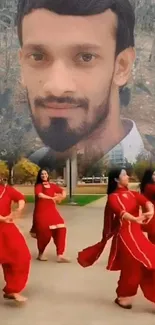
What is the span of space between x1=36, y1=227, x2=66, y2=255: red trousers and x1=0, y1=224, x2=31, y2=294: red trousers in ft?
3.36

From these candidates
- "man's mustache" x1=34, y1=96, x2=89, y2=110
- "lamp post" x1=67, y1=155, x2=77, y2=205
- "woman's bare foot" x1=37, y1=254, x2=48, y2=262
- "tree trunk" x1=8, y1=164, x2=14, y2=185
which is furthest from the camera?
"man's mustache" x1=34, y1=96, x2=89, y2=110

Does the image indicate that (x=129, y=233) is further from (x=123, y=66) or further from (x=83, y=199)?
(x=123, y=66)

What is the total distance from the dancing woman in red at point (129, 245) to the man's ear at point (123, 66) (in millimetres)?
4257

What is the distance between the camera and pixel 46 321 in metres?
2.70

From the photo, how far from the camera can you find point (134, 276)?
8.94 ft

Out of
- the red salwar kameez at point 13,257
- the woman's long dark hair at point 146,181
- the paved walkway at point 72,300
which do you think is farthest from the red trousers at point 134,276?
the woman's long dark hair at point 146,181

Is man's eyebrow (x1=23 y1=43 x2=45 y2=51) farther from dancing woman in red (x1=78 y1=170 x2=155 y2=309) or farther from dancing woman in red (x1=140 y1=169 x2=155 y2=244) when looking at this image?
dancing woman in red (x1=78 y1=170 x2=155 y2=309)

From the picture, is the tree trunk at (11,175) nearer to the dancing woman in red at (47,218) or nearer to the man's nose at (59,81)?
the man's nose at (59,81)

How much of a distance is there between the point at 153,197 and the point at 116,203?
0.95 m

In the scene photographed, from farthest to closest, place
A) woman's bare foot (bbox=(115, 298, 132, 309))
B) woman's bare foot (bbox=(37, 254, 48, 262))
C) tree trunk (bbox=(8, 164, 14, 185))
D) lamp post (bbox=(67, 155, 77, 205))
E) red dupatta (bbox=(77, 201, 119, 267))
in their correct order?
lamp post (bbox=(67, 155, 77, 205))
tree trunk (bbox=(8, 164, 14, 185))
woman's bare foot (bbox=(37, 254, 48, 262))
red dupatta (bbox=(77, 201, 119, 267))
woman's bare foot (bbox=(115, 298, 132, 309))

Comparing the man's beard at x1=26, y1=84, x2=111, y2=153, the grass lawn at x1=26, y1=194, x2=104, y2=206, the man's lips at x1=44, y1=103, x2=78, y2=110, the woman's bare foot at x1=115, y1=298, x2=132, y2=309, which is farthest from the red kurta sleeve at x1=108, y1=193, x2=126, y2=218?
the man's lips at x1=44, y1=103, x2=78, y2=110

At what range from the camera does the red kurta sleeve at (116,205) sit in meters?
2.79

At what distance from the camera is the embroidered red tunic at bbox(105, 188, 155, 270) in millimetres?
2697

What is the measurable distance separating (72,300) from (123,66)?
462cm
